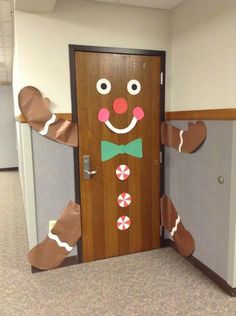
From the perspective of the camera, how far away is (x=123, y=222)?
3.02 metres

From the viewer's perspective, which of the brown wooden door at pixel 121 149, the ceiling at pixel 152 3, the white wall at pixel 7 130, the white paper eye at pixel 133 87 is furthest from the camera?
the white wall at pixel 7 130

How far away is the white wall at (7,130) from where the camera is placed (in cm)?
797

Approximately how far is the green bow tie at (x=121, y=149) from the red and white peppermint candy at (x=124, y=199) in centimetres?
42

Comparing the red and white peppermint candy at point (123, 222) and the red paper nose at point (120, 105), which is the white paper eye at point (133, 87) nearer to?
the red paper nose at point (120, 105)

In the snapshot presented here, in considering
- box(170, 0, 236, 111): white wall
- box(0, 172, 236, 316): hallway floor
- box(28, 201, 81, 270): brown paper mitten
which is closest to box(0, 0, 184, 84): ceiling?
box(170, 0, 236, 111): white wall

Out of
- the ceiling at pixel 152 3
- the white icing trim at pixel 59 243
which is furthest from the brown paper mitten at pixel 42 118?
the ceiling at pixel 152 3

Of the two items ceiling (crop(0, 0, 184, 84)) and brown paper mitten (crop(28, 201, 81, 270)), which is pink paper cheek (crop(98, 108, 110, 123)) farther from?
ceiling (crop(0, 0, 184, 84))

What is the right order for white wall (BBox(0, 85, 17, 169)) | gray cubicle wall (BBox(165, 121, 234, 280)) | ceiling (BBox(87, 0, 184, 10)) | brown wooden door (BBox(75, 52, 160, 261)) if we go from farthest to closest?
1. white wall (BBox(0, 85, 17, 169))
2. brown wooden door (BBox(75, 52, 160, 261))
3. ceiling (BBox(87, 0, 184, 10))
4. gray cubicle wall (BBox(165, 121, 234, 280))

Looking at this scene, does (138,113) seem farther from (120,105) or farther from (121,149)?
(121,149)

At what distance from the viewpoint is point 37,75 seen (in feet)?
8.41

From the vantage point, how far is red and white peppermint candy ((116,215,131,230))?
3.00 meters

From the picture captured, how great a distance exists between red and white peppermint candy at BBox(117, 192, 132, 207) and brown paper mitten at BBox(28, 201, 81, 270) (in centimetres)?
44

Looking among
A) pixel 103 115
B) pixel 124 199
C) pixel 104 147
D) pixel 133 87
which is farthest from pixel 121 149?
pixel 133 87

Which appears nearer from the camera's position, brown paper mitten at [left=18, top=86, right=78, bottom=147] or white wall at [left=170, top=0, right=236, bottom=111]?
white wall at [left=170, top=0, right=236, bottom=111]
